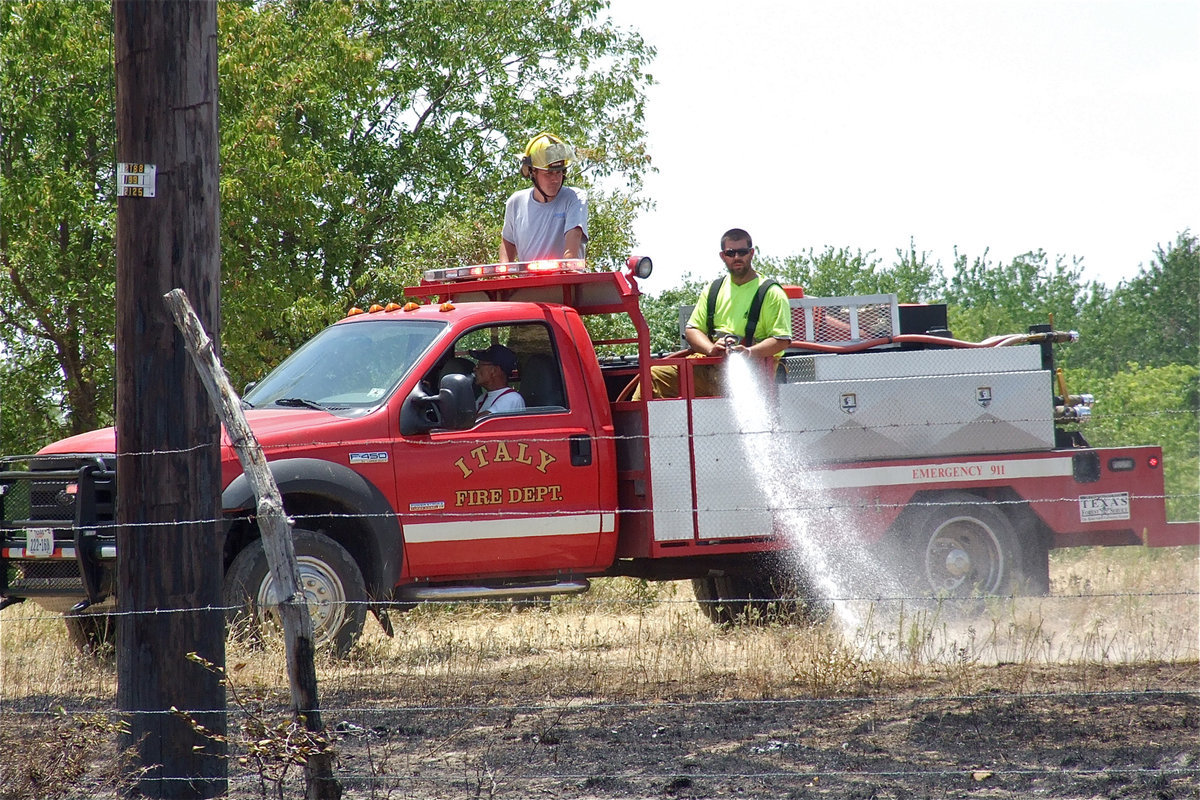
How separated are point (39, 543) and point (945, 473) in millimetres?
5555

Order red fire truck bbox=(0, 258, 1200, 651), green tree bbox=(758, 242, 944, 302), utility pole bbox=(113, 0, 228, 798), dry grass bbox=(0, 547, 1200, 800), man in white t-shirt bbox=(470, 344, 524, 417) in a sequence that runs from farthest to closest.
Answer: green tree bbox=(758, 242, 944, 302) < man in white t-shirt bbox=(470, 344, 524, 417) < red fire truck bbox=(0, 258, 1200, 651) < dry grass bbox=(0, 547, 1200, 800) < utility pole bbox=(113, 0, 228, 798)

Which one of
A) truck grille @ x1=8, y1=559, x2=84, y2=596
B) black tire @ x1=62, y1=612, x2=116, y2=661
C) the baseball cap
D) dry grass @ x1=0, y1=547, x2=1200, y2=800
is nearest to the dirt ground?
dry grass @ x1=0, y1=547, x2=1200, y2=800

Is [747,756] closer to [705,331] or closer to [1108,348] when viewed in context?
Result: [705,331]

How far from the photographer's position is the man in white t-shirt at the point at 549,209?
28.3 ft

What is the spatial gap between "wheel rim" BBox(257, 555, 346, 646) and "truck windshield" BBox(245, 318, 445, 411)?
3.21 ft

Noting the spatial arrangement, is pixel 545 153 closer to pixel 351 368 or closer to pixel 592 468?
pixel 351 368

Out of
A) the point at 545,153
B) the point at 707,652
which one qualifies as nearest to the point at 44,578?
the point at 707,652

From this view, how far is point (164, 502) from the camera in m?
5.07

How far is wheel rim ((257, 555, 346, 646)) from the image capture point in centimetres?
729

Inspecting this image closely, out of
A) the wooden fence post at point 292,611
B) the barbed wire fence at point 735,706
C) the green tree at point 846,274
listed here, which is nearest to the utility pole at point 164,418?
the barbed wire fence at point 735,706

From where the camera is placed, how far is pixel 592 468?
316 inches

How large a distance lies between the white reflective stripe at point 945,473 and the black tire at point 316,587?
2.93 metres

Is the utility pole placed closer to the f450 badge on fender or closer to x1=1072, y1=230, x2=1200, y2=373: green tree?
the f450 badge on fender

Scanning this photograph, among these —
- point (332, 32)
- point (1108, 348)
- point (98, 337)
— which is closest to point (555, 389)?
point (98, 337)
